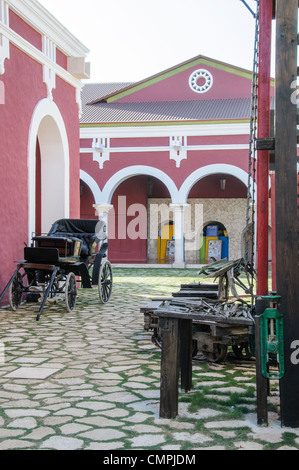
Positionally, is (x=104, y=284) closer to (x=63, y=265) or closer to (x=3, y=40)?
(x=63, y=265)

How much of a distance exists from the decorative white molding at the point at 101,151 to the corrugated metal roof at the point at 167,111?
25.6 inches

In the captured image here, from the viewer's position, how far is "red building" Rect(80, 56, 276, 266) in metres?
18.0

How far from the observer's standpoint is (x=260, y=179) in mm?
3762

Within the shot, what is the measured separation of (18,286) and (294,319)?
526cm

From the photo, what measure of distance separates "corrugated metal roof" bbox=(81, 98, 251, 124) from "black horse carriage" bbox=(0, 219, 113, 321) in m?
9.62

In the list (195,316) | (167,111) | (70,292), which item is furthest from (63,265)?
(167,111)

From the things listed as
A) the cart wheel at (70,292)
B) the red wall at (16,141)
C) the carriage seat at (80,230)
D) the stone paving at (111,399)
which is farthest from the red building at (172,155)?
the stone paving at (111,399)

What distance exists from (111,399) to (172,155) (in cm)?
1516

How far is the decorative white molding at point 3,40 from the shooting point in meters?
7.95

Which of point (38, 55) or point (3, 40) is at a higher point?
point (38, 55)

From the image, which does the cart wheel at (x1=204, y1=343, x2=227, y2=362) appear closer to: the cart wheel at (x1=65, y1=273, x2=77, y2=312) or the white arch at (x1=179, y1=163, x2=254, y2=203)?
the cart wheel at (x1=65, y1=273, x2=77, y2=312)

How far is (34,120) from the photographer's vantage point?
9.21 metres

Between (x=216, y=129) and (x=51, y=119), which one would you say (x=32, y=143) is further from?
(x=216, y=129)

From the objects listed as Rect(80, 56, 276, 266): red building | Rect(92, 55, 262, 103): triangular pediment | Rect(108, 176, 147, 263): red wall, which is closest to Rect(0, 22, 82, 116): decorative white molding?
Rect(80, 56, 276, 266): red building
